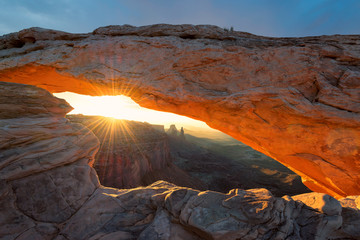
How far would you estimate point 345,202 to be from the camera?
5.13 metres

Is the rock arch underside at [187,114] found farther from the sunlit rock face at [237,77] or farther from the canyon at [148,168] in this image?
the canyon at [148,168]

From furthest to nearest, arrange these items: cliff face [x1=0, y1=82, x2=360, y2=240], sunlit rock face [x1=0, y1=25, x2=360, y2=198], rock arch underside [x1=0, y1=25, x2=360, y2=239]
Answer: sunlit rock face [x1=0, y1=25, x2=360, y2=198], rock arch underside [x1=0, y1=25, x2=360, y2=239], cliff face [x1=0, y1=82, x2=360, y2=240]

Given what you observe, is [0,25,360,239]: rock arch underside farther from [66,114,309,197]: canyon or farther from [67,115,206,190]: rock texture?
[66,114,309,197]: canyon

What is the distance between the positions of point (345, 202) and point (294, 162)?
3339mm

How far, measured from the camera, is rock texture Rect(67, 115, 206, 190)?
20.1 metres

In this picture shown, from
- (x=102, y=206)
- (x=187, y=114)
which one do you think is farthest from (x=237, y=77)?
(x=102, y=206)

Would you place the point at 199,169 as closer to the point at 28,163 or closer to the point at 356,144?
the point at 356,144

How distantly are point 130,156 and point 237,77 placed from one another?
68.4 feet

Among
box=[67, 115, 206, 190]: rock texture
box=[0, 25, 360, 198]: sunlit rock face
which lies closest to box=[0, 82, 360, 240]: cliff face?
box=[0, 25, 360, 198]: sunlit rock face

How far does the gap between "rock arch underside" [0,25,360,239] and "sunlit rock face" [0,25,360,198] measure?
0.21 ft

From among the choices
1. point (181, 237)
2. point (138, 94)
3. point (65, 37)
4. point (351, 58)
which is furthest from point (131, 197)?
point (351, 58)

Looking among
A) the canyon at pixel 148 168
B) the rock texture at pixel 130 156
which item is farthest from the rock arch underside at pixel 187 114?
the canyon at pixel 148 168

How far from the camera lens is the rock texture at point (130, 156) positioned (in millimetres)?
20078

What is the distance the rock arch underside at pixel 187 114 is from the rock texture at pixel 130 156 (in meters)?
12.6
